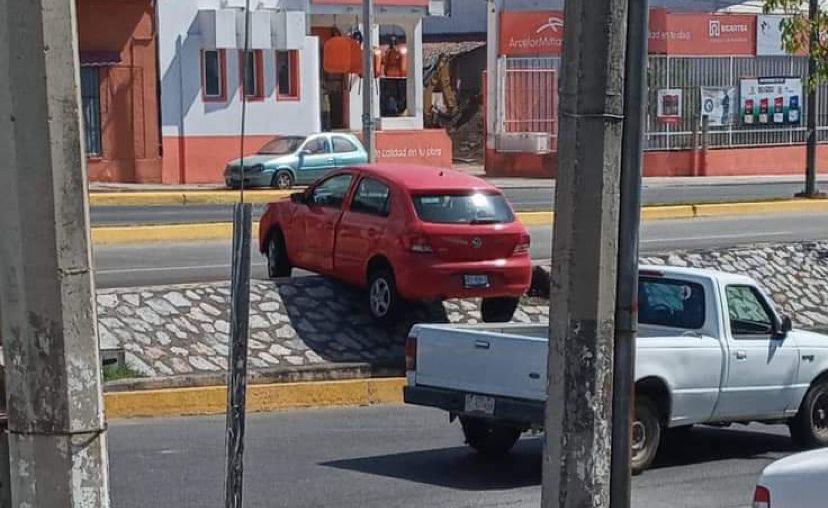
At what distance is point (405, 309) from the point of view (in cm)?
1758

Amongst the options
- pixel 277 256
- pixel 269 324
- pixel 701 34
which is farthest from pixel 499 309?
pixel 701 34

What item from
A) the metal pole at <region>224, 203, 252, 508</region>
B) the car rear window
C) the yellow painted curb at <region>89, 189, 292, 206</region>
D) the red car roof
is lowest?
the yellow painted curb at <region>89, 189, 292, 206</region>

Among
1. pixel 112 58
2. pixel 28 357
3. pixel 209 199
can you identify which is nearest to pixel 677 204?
pixel 209 199

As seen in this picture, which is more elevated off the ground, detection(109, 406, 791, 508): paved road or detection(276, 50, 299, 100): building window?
detection(276, 50, 299, 100): building window

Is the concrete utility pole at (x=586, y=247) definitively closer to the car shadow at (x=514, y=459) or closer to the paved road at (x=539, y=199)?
the car shadow at (x=514, y=459)

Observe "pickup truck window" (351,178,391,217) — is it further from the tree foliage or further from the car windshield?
the car windshield

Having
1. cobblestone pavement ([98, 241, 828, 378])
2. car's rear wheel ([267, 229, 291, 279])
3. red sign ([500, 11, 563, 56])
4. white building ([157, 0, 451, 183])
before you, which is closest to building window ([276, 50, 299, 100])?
white building ([157, 0, 451, 183])

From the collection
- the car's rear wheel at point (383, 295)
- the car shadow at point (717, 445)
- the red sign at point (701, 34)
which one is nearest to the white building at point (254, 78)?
the red sign at point (701, 34)

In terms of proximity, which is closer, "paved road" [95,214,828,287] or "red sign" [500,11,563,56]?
"paved road" [95,214,828,287]

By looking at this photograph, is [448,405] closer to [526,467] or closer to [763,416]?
[526,467]

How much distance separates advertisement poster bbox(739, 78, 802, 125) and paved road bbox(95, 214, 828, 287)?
16590mm

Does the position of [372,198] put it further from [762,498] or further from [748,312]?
[762,498]

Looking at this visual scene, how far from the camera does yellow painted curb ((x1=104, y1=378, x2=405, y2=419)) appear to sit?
1409 centimetres

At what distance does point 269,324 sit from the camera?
55.5 feet
